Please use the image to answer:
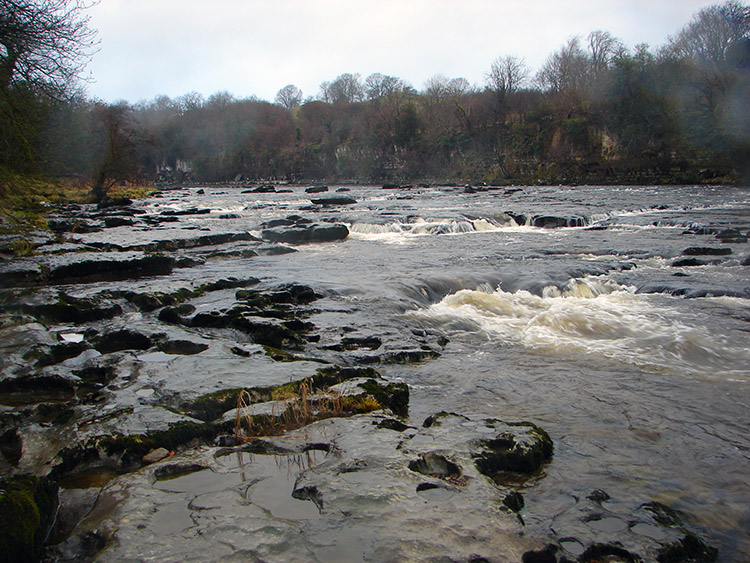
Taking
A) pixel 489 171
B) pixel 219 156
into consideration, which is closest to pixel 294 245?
pixel 489 171

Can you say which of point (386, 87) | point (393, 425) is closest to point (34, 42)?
point (393, 425)

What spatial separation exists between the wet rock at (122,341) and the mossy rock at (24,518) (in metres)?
3.51

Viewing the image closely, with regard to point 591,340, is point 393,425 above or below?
above

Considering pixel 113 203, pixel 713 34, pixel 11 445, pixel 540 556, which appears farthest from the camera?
pixel 713 34

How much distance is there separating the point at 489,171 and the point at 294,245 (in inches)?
1705

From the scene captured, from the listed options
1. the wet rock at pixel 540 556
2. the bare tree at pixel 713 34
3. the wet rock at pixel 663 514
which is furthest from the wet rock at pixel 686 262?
the bare tree at pixel 713 34

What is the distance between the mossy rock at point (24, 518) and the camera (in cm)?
240

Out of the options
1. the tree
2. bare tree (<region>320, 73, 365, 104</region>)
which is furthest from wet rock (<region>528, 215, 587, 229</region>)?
bare tree (<region>320, 73, 365, 104</region>)

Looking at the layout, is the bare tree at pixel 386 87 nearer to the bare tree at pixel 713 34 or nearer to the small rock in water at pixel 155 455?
the bare tree at pixel 713 34

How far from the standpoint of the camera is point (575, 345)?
6.99 metres

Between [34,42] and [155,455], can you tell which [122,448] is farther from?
[34,42]

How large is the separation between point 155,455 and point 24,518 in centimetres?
112

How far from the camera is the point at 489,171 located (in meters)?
55.9

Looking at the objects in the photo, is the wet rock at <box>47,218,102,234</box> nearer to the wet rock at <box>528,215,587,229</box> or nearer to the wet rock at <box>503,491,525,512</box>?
the wet rock at <box>528,215,587,229</box>
